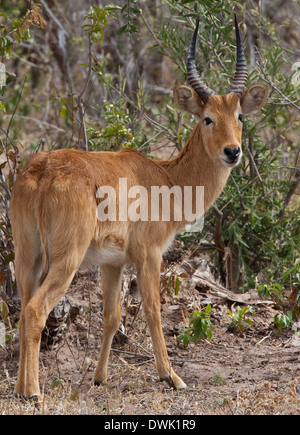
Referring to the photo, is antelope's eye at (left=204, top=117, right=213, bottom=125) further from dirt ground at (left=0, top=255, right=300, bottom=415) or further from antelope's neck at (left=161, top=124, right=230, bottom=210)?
dirt ground at (left=0, top=255, right=300, bottom=415)

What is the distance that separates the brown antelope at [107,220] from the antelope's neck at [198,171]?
0.04 ft

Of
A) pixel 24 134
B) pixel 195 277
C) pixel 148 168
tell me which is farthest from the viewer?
pixel 24 134

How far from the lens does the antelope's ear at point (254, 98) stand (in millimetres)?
7074

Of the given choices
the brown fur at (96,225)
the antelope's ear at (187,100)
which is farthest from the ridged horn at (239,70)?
the antelope's ear at (187,100)

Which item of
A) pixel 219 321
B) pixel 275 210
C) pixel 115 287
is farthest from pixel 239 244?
pixel 115 287

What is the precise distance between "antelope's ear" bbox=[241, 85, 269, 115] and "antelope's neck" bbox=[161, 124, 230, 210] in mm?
584

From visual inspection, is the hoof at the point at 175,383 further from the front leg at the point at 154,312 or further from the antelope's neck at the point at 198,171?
the antelope's neck at the point at 198,171

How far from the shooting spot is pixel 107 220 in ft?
20.0

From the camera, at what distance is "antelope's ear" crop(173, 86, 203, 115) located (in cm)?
694

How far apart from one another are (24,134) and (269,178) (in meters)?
8.03

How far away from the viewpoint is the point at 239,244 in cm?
920
